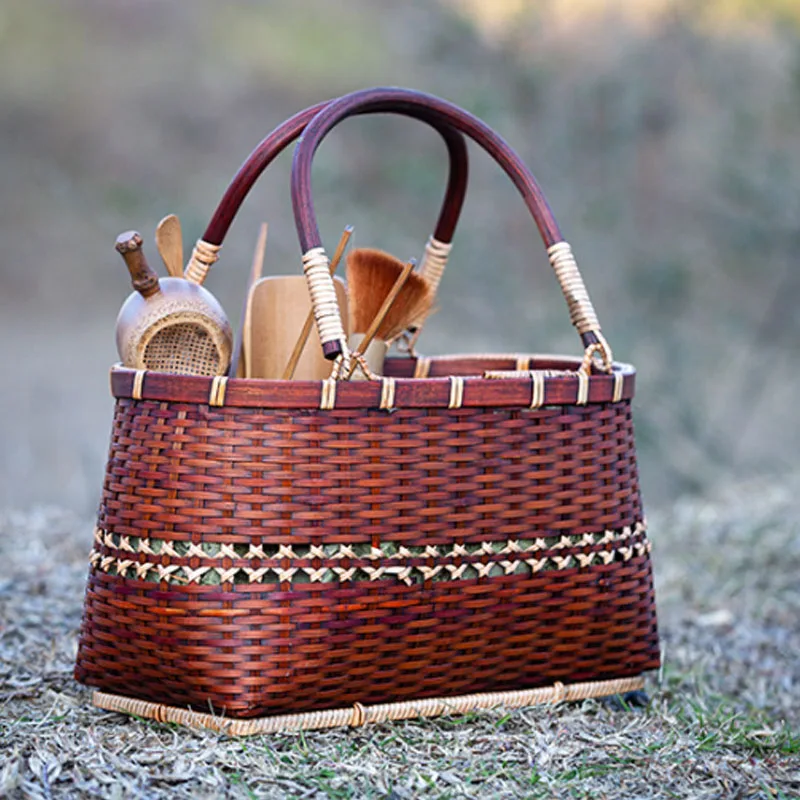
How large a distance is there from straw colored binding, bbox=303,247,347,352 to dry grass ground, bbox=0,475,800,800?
57 cm

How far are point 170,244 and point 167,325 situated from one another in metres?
0.18

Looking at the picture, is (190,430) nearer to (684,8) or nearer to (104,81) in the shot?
(684,8)

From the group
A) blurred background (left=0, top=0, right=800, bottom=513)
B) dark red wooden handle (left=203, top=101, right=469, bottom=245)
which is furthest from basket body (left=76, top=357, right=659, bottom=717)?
blurred background (left=0, top=0, right=800, bottom=513)

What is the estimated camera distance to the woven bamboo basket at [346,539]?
4.69 ft

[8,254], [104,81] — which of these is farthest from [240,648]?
[104,81]

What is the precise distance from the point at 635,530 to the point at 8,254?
6504 millimetres

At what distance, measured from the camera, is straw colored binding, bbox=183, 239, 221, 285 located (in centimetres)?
174

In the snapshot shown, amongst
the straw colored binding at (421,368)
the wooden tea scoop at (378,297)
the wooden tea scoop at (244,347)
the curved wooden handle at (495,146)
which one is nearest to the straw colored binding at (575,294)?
the curved wooden handle at (495,146)

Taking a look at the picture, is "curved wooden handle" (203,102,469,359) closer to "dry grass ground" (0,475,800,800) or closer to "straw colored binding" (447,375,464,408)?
"straw colored binding" (447,375,464,408)

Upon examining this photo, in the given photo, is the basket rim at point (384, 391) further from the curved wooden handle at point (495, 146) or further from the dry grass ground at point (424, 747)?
the dry grass ground at point (424, 747)

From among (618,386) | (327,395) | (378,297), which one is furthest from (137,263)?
(618,386)

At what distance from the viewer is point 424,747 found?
1.49 meters

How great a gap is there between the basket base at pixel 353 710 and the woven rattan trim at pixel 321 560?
19 centimetres

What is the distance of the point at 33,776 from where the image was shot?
1.35 meters
